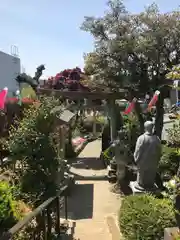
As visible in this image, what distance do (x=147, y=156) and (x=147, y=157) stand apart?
0.9 inches

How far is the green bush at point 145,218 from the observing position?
5.05 meters

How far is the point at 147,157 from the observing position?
7.58 metres

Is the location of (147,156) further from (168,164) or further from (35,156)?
(168,164)

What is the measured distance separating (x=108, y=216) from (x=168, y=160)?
333 centimetres

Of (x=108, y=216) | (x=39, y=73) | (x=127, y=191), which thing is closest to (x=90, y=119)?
(x=39, y=73)

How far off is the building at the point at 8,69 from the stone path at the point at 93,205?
1825 centimetres

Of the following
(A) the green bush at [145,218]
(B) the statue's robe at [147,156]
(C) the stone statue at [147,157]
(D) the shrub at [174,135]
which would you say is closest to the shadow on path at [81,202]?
(C) the stone statue at [147,157]

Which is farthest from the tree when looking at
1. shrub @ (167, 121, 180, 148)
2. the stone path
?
the stone path

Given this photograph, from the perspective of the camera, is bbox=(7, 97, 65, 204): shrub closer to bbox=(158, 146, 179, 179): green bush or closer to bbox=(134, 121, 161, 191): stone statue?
bbox=(134, 121, 161, 191): stone statue

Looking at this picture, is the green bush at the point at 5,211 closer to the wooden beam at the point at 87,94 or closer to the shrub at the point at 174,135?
the shrub at the point at 174,135

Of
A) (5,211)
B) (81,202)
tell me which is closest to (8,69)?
(81,202)

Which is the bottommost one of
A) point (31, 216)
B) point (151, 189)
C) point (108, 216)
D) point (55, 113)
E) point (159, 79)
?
point (108, 216)

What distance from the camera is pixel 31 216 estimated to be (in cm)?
385

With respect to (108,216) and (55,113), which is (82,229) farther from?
(55,113)
